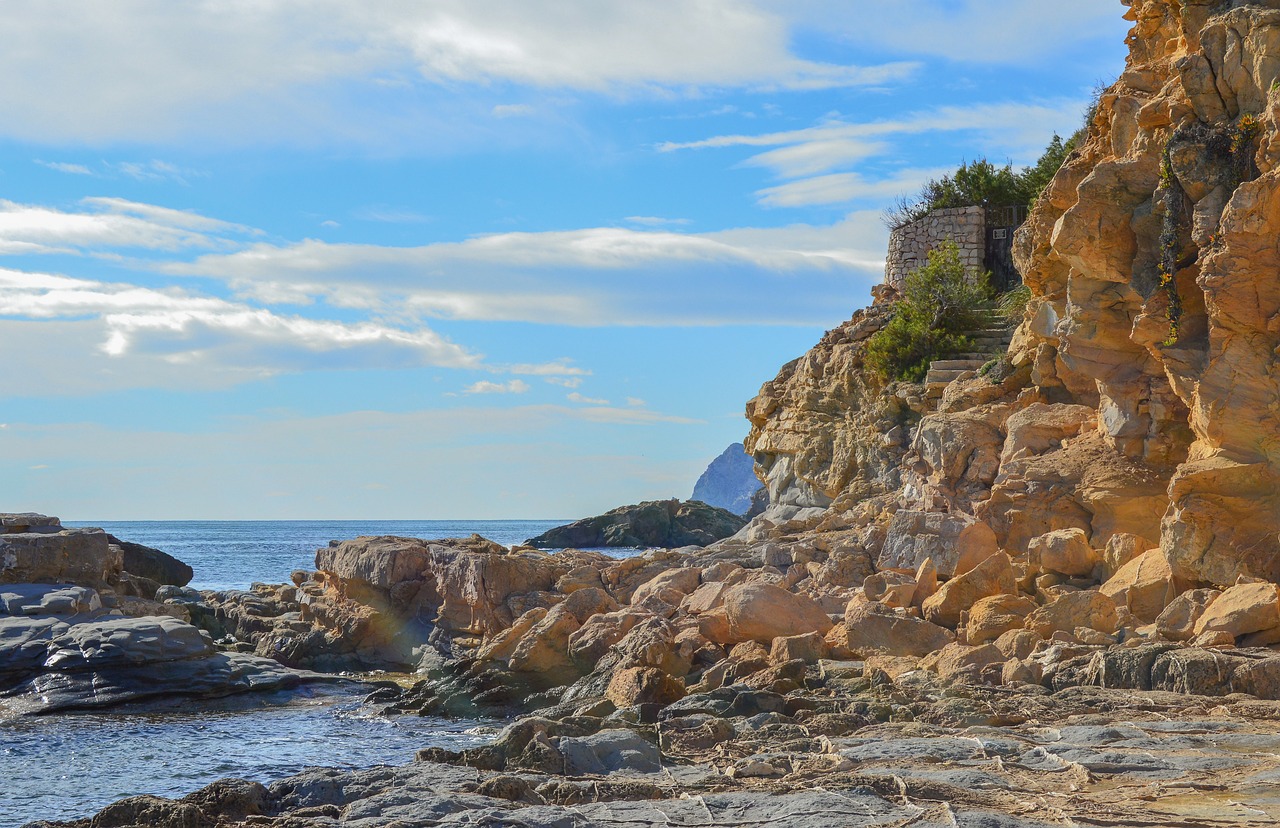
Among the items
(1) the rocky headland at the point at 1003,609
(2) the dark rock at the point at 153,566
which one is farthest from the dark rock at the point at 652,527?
(1) the rocky headland at the point at 1003,609

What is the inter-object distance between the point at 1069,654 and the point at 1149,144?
644 centimetres

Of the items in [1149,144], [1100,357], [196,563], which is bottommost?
[196,563]

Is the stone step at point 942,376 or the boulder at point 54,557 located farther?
the stone step at point 942,376

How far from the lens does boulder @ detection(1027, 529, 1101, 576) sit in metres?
13.5

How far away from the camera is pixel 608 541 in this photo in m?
63.8

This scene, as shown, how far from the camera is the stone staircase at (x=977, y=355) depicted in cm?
2370

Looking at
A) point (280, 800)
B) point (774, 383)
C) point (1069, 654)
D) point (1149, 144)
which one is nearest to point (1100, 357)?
point (1149, 144)

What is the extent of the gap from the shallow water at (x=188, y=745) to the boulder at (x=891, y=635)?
13.5ft

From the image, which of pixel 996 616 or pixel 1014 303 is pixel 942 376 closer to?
pixel 1014 303

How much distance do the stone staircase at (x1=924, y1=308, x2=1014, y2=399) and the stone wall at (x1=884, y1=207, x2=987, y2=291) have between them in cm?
459

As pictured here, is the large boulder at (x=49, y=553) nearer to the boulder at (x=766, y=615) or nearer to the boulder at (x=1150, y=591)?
the boulder at (x=766, y=615)

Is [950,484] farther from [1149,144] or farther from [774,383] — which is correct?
[774,383]

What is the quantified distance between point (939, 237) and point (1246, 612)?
2328cm

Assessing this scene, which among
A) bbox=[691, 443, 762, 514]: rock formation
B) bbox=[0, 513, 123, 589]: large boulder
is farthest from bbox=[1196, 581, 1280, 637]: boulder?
bbox=[691, 443, 762, 514]: rock formation
